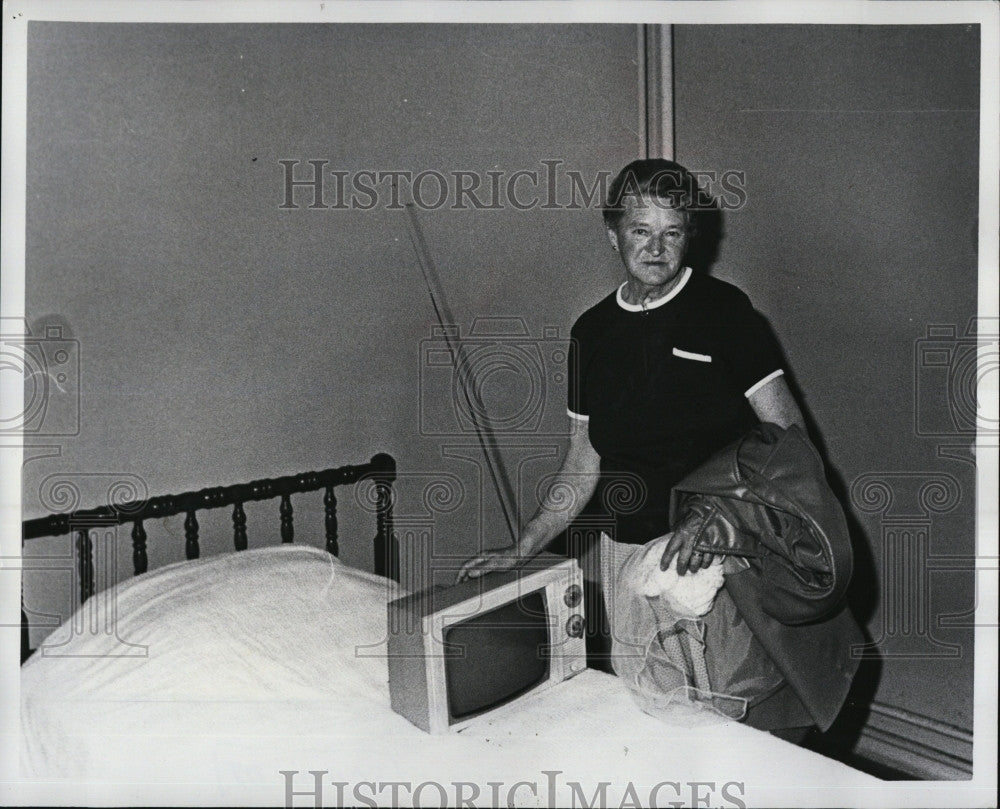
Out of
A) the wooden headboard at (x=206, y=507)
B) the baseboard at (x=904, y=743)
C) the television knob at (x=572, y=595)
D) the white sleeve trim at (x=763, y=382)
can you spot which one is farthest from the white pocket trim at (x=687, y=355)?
the baseboard at (x=904, y=743)

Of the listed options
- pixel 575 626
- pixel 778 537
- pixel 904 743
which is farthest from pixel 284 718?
pixel 904 743

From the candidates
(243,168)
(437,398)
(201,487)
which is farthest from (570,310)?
(201,487)

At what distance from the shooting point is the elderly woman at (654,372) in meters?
1.73

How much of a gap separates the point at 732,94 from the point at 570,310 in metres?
0.50

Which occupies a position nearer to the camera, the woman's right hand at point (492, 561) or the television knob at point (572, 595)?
the television knob at point (572, 595)

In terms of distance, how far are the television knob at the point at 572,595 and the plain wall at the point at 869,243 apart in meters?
0.55

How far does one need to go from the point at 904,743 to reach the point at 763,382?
757 millimetres

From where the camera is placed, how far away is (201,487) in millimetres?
1750

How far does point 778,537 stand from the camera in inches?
65.6

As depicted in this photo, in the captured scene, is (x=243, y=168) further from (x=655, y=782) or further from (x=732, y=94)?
(x=655, y=782)

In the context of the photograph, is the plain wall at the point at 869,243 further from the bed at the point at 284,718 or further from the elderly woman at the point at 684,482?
the bed at the point at 284,718

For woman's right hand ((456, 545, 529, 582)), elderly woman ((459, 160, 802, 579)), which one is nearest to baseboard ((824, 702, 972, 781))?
elderly woman ((459, 160, 802, 579))

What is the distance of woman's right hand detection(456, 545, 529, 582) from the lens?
174 centimetres

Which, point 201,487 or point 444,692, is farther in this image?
point 201,487
